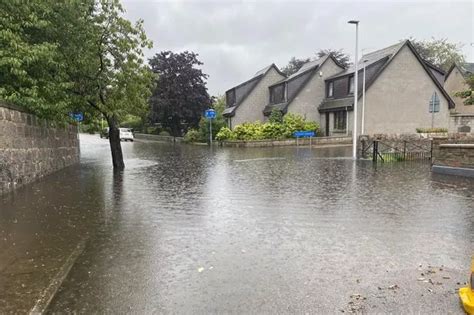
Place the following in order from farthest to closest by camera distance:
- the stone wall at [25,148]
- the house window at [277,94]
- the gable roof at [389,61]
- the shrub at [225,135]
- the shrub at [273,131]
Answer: the house window at [277,94] < the shrub at [225,135] < the shrub at [273,131] < the gable roof at [389,61] < the stone wall at [25,148]

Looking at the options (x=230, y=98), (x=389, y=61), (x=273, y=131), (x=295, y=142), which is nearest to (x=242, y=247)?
(x=295, y=142)

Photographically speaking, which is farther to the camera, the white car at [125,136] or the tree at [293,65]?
the tree at [293,65]

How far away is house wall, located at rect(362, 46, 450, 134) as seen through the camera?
122 feet

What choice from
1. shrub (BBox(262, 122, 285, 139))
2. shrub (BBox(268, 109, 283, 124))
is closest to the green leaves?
shrub (BBox(262, 122, 285, 139))

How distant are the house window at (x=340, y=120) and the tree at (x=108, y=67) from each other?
24507mm

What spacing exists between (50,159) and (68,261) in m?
10.8

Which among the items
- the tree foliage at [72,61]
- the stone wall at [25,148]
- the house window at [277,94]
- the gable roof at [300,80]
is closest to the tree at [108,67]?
the tree foliage at [72,61]

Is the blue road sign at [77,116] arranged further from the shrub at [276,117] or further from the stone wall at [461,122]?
the stone wall at [461,122]

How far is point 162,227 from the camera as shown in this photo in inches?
291

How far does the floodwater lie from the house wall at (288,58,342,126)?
1185 inches

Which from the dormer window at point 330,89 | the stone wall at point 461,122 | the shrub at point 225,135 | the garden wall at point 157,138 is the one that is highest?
the dormer window at point 330,89

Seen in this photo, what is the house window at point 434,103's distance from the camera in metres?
37.8

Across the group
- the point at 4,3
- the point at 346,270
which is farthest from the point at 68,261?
the point at 4,3

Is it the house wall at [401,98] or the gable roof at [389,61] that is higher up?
the gable roof at [389,61]
